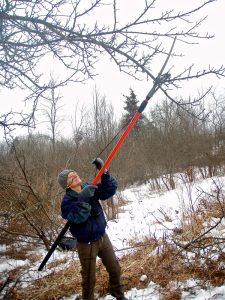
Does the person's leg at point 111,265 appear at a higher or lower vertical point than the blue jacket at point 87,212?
lower

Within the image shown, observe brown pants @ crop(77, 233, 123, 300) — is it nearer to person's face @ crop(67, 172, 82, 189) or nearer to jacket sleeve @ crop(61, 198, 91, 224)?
jacket sleeve @ crop(61, 198, 91, 224)

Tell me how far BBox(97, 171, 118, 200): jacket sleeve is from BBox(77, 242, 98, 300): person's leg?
0.50 metres

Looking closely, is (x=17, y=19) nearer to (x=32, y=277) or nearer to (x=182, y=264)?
(x=182, y=264)

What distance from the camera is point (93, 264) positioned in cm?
338

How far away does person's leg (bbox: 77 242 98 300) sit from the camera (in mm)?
3373

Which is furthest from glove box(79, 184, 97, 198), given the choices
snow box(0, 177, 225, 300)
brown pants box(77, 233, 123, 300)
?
snow box(0, 177, 225, 300)

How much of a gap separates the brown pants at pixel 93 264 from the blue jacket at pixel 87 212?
9cm

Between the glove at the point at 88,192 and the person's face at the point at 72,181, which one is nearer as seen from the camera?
the glove at the point at 88,192

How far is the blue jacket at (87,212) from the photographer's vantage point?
10.6 ft

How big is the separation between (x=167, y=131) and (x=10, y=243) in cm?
958

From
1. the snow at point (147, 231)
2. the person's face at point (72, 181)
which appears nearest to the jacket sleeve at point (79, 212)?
the person's face at point (72, 181)

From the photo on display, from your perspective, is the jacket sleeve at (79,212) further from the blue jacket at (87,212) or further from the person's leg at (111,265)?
the person's leg at (111,265)

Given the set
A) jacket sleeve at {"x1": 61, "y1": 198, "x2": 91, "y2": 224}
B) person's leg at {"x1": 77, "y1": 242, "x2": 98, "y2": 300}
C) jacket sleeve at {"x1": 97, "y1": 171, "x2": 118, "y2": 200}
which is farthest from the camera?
jacket sleeve at {"x1": 97, "y1": 171, "x2": 118, "y2": 200}

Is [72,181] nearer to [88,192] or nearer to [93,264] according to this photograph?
A: [88,192]
